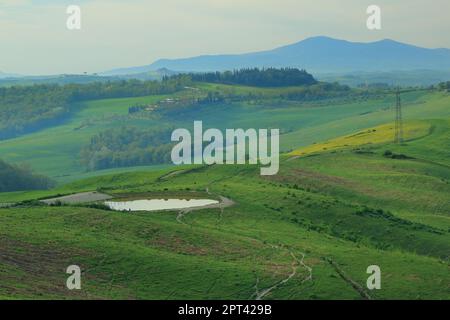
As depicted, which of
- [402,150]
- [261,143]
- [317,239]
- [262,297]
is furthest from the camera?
[261,143]

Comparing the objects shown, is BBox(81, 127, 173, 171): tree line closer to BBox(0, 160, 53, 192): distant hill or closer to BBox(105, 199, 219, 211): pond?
BBox(0, 160, 53, 192): distant hill

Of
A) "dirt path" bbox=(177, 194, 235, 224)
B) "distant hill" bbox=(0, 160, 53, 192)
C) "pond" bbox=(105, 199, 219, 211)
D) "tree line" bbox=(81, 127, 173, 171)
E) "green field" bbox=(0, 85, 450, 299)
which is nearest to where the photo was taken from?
"green field" bbox=(0, 85, 450, 299)

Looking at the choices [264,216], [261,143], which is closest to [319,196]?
[264,216]

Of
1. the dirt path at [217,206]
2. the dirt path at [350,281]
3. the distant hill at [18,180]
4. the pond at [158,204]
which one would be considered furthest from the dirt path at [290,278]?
the distant hill at [18,180]

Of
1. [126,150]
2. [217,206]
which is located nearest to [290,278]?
[217,206]

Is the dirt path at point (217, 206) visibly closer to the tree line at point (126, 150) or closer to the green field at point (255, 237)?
the green field at point (255, 237)

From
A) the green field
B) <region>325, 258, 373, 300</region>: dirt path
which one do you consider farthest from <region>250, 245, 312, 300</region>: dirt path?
<region>325, 258, 373, 300</region>: dirt path
